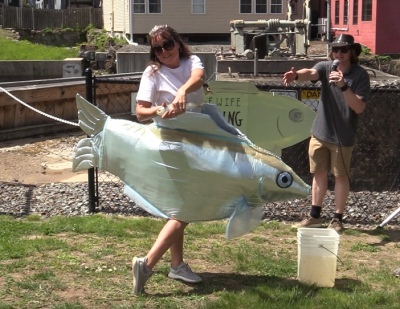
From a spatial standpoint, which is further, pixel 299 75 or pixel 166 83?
pixel 299 75

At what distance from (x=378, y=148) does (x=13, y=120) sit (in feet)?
23.7

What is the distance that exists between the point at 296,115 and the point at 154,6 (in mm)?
29538

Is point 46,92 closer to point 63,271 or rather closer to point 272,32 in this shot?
point 272,32

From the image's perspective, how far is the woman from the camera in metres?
4.42

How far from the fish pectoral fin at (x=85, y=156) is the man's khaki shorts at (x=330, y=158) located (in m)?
2.11

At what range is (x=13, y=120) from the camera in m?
12.9

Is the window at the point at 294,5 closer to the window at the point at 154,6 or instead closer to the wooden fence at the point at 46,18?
the window at the point at 154,6

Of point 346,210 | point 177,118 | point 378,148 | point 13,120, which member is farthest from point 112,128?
point 13,120

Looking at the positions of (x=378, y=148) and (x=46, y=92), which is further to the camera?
(x=46, y=92)

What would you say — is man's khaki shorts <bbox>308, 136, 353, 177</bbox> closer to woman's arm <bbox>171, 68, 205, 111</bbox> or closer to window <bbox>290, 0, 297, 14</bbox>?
woman's arm <bbox>171, 68, 205, 111</bbox>

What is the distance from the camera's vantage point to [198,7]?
117ft

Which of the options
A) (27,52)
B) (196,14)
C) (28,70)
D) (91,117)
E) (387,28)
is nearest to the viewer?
(91,117)

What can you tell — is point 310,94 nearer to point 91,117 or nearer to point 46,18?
point 91,117

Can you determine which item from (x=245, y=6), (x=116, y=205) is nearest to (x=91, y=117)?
(x=116, y=205)
